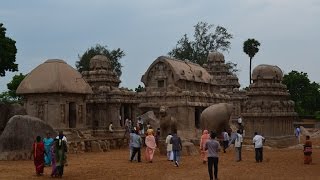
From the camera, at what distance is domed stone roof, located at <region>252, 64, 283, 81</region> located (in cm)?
3766

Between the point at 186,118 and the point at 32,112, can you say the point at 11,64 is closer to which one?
the point at 32,112

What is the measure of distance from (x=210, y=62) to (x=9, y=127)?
1498 inches

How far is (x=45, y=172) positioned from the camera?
19375 millimetres

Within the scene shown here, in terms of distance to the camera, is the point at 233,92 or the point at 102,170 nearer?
the point at 102,170

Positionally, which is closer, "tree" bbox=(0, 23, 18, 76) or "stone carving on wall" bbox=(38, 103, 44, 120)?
"stone carving on wall" bbox=(38, 103, 44, 120)

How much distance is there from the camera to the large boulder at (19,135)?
2494 centimetres

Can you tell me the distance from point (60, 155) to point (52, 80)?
1727 centimetres

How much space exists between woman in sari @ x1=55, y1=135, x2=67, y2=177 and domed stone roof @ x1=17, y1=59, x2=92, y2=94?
16047mm

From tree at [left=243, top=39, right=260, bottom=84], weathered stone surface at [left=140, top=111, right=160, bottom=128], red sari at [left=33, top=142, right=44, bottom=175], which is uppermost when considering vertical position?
tree at [left=243, top=39, right=260, bottom=84]

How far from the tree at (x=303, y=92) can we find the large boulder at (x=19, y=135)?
56776 millimetres

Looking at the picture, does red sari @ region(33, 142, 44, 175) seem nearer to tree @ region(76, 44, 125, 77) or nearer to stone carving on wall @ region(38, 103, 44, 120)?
stone carving on wall @ region(38, 103, 44, 120)

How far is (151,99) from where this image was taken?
4416cm

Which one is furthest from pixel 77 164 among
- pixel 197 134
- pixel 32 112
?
pixel 197 134

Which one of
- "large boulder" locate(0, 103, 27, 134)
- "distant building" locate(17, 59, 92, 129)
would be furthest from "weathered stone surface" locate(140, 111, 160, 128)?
"large boulder" locate(0, 103, 27, 134)
